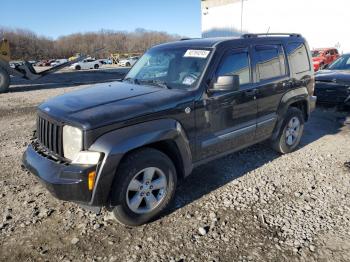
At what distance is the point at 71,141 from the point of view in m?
3.14

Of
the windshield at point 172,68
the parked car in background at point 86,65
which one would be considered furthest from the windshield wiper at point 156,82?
the parked car in background at point 86,65

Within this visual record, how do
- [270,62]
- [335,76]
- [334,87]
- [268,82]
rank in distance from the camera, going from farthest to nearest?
1. [335,76]
2. [334,87]
3. [270,62]
4. [268,82]

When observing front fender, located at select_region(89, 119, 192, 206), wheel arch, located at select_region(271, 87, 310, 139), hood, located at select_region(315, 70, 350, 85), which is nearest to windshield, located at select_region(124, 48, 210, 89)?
front fender, located at select_region(89, 119, 192, 206)

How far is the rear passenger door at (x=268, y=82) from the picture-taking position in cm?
459

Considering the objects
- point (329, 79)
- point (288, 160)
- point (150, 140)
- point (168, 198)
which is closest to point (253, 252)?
point (168, 198)

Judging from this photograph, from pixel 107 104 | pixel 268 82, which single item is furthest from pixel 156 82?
pixel 268 82

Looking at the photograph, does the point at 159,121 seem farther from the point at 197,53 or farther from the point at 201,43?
the point at 201,43

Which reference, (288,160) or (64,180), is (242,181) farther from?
(64,180)

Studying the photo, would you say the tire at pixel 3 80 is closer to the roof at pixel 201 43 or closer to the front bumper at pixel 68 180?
the roof at pixel 201 43

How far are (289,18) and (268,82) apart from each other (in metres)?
33.8

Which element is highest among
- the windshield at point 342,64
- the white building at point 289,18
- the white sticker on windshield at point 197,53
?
the white building at point 289,18

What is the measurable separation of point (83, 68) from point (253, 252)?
3341 cm

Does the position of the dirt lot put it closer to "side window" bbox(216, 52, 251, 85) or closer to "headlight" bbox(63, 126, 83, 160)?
"headlight" bbox(63, 126, 83, 160)

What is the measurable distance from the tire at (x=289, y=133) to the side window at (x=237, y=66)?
132cm
